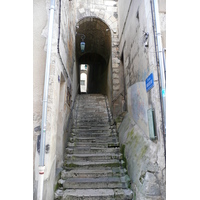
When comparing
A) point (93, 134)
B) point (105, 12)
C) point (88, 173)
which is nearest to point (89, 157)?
point (88, 173)

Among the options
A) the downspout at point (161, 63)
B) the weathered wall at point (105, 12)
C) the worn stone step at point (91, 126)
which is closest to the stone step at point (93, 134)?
the worn stone step at point (91, 126)

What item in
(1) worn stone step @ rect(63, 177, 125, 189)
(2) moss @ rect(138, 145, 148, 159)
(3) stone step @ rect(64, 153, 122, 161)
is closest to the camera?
(2) moss @ rect(138, 145, 148, 159)

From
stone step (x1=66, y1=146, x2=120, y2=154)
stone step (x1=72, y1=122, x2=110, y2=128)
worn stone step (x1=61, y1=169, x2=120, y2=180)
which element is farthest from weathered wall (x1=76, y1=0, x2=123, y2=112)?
worn stone step (x1=61, y1=169, x2=120, y2=180)

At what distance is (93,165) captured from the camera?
3.48 meters

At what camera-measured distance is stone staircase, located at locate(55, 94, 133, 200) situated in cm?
280

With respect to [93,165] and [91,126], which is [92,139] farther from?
[93,165]

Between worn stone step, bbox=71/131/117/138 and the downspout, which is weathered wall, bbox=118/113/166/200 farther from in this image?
worn stone step, bbox=71/131/117/138

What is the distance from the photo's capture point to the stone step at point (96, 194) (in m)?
2.70

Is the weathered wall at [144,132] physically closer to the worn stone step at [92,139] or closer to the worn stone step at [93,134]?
the worn stone step at [92,139]

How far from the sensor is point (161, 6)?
2.68m

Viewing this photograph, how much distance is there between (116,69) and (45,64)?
4.22 meters

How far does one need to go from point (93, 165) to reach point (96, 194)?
76 cm
